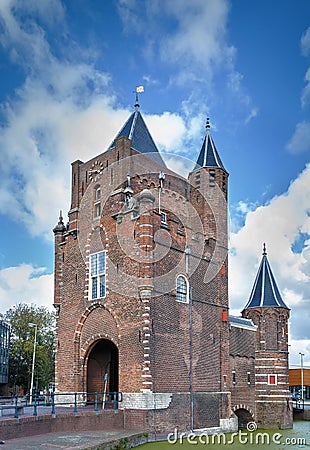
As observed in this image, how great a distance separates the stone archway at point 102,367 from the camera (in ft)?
94.9

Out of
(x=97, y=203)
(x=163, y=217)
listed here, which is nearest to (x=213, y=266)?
(x=163, y=217)

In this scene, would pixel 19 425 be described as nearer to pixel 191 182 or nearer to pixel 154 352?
pixel 154 352

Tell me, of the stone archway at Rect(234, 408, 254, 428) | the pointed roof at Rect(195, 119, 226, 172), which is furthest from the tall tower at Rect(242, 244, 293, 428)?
the pointed roof at Rect(195, 119, 226, 172)

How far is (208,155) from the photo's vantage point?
111ft

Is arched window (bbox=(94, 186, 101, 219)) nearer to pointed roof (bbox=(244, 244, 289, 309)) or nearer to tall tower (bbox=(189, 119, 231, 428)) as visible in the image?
tall tower (bbox=(189, 119, 231, 428))

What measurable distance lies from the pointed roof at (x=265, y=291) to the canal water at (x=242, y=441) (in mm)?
8980

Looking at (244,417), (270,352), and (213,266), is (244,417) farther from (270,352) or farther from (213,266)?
(213,266)

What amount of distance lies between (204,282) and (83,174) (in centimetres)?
959

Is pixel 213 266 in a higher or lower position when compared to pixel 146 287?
higher

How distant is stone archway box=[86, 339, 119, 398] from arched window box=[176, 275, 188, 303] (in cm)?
461

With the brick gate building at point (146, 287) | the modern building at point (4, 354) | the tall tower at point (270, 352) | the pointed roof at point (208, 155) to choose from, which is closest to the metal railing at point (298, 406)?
the tall tower at point (270, 352)

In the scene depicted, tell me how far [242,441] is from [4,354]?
3793 cm

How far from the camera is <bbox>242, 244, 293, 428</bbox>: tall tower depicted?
35312mm

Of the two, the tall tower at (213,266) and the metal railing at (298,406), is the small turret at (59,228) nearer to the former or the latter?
the tall tower at (213,266)
